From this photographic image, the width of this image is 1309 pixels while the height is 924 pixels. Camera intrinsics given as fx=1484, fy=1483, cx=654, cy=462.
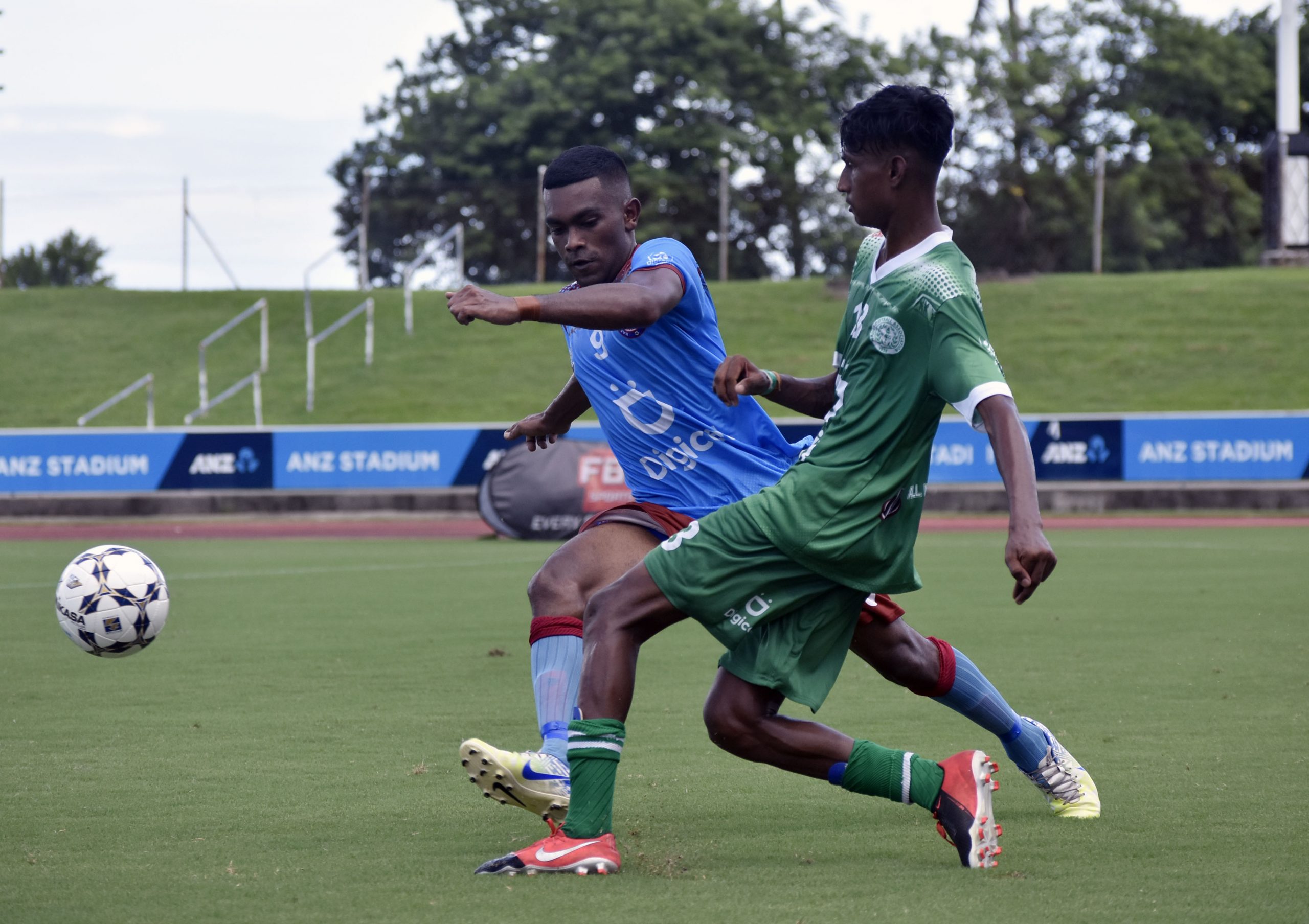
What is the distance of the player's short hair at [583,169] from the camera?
175 inches

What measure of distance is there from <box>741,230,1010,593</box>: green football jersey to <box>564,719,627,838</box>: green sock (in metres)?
0.65

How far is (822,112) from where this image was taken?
43188 millimetres

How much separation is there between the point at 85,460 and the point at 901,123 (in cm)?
1858

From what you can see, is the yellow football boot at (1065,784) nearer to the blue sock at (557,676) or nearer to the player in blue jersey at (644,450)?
the player in blue jersey at (644,450)

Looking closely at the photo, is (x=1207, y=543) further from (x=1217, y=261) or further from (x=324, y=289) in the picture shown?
(x=1217, y=261)

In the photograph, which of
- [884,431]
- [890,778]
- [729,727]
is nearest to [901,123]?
[884,431]

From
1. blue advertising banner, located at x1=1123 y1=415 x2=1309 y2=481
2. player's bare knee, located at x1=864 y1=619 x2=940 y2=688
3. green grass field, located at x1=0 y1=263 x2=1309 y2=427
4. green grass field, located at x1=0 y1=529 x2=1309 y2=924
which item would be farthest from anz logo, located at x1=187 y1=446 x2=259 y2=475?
player's bare knee, located at x1=864 y1=619 x2=940 y2=688

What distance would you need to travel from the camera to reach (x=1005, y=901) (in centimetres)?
351

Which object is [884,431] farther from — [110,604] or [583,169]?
[110,604]

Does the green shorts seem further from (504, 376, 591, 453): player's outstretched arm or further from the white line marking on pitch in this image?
the white line marking on pitch

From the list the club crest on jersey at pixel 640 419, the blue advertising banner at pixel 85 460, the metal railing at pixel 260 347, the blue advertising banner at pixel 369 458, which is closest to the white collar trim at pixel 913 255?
the club crest on jersey at pixel 640 419

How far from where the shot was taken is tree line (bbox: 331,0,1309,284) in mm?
36750

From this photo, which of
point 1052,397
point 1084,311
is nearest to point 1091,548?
point 1052,397

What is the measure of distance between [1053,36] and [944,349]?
46383 millimetres
